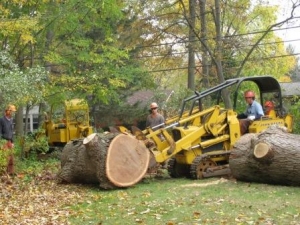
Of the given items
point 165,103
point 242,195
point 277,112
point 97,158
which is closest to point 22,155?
point 97,158

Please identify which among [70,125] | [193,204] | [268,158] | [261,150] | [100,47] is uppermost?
[100,47]

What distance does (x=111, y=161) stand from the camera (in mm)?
10641

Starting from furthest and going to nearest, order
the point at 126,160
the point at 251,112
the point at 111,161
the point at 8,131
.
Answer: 1. the point at 251,112
2. the point at 8,131
3. the point at 126,160
4. the point at 111,161

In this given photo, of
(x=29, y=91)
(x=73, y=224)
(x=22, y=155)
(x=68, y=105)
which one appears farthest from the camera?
(x=68, y=105)

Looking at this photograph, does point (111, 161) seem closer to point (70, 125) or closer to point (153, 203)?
point (153, 203)

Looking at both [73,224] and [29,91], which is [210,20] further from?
[73,224]

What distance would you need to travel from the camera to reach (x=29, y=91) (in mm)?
13164

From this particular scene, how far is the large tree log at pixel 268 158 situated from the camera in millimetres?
10203

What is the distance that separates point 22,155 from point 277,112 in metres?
8.03

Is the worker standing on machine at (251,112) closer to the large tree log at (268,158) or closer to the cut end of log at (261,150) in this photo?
the large tree log at (268,158)

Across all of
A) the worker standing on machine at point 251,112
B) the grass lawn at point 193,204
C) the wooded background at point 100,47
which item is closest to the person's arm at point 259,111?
the worker standing on machine at point 251,112

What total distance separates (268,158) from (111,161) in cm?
Answer: 307

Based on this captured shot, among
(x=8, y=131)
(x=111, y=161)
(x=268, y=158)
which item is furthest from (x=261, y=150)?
(x=8, y=131)

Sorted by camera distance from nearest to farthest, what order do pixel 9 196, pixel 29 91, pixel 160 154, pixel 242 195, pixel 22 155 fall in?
1. pixel 242 195
2. pixel 9 196
3. pixel 160 154
4. pixel 29 91
5. pixel 22 155
